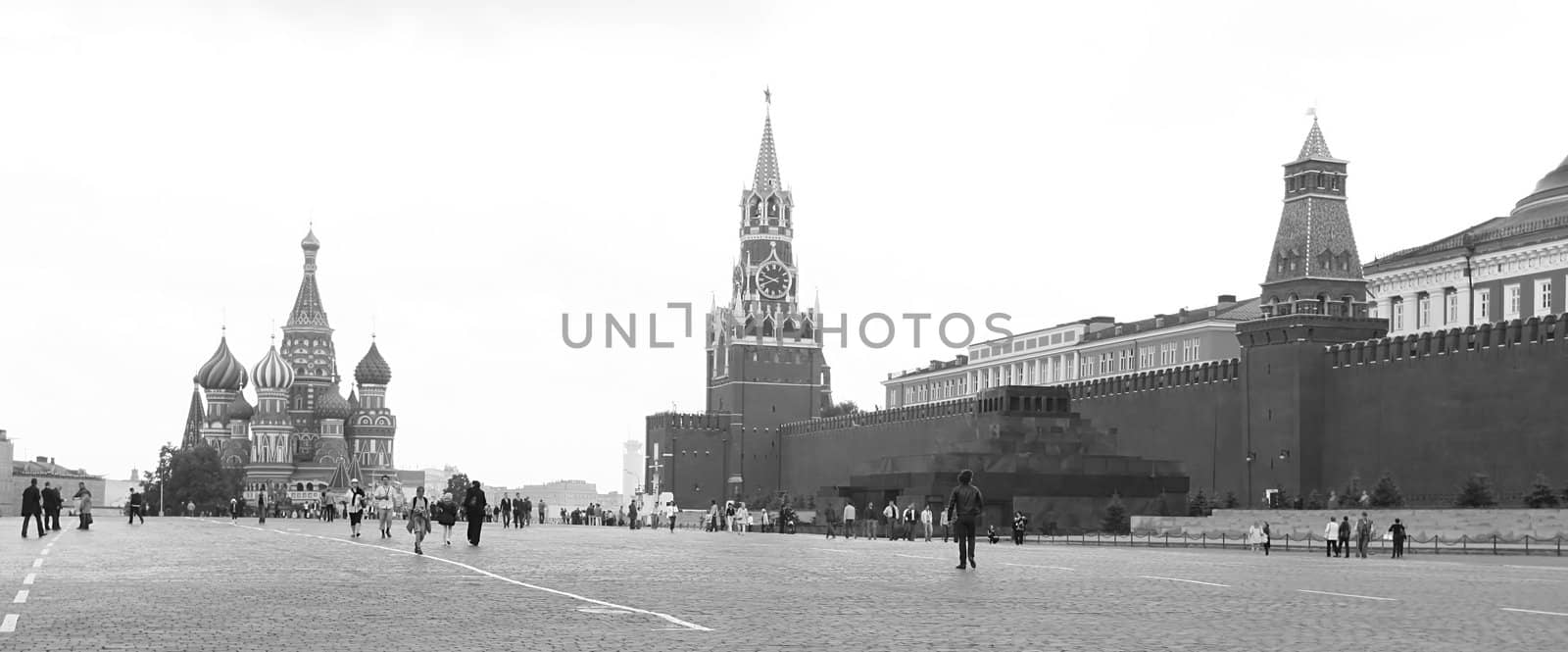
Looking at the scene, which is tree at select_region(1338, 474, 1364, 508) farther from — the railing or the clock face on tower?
the clock face on tower

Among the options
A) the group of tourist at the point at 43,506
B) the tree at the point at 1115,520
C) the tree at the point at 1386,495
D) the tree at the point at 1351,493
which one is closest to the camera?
the group of tourist at the point at 43,506

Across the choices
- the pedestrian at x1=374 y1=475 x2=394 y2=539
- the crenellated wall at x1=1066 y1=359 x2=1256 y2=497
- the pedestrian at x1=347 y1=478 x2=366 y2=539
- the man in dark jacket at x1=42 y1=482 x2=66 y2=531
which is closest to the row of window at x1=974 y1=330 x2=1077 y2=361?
the crenellated wall at x1=1066 y1=359 x2=1256 y2=497

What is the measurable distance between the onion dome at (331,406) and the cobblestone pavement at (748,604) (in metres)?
128

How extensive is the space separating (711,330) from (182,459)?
42575 millimetres

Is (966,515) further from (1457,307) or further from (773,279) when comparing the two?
(773,279)

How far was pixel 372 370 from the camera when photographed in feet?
504

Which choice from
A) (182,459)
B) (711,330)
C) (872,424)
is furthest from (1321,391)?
(182,459)

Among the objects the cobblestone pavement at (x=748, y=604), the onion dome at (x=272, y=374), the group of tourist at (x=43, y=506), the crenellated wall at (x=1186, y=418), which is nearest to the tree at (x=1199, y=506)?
the crenellated wall at (x=1186, y=418)

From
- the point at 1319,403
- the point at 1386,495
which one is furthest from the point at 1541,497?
the point at 1319,403

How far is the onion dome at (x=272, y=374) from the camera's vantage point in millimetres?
147875

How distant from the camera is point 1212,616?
1381cm

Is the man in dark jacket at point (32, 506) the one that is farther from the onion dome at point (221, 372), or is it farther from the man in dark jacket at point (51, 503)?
the onion dome at point (221, 372)

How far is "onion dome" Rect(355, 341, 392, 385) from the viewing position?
505 ft

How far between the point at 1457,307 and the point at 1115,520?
2650 centimetres
